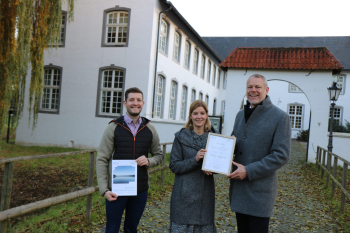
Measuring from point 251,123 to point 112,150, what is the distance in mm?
1315

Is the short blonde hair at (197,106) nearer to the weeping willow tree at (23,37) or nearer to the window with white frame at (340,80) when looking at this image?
the weeping willow tree at (23,37)

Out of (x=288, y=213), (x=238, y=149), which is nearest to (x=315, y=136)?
(x=288, y=213)

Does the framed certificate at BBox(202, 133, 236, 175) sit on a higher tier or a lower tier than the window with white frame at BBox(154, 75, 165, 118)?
lower

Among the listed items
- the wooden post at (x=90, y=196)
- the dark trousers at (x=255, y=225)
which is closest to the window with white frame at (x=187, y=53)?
the wooden post at (x=90, y=196)

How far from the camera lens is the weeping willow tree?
273 inches

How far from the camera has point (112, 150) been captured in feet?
10.1

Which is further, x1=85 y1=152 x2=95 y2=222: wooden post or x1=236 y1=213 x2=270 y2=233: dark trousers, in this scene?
x1=85 y1=152 x2=95 y2=222: wooden post

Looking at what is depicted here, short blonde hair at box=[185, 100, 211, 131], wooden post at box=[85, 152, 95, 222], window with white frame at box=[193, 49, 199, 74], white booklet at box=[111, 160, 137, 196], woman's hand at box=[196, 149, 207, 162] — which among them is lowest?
wooden post at box=[85, 152, 95, 222]

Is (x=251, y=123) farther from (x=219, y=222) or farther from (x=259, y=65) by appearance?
(x=259, y=65)

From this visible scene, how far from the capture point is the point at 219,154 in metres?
2.80

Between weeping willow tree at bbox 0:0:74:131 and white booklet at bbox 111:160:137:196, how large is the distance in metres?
5.37

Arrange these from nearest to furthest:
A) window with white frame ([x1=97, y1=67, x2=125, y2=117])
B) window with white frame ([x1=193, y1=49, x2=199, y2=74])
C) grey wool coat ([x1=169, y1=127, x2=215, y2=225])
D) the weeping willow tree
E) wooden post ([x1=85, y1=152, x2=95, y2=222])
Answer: grey wool coat ([x1=169, y1=127, x2=215, y2=225]), wooden post ([x1=85, y1=152, x2=95, y2=222]), the weeping willow tree, window with white frame ([x1=97, y1=67, x2=125, y2=117]), window with white frame ([x1=193, y1=49, x2=199, y2=74])

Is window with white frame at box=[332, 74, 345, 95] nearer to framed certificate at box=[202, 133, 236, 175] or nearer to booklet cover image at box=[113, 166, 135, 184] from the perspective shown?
framed certificate at box=[202, 133, 236, 175]

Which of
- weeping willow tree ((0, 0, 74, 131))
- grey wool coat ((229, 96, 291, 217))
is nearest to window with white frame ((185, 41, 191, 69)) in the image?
weeping willow tree ((0, 0, 74, 131))
